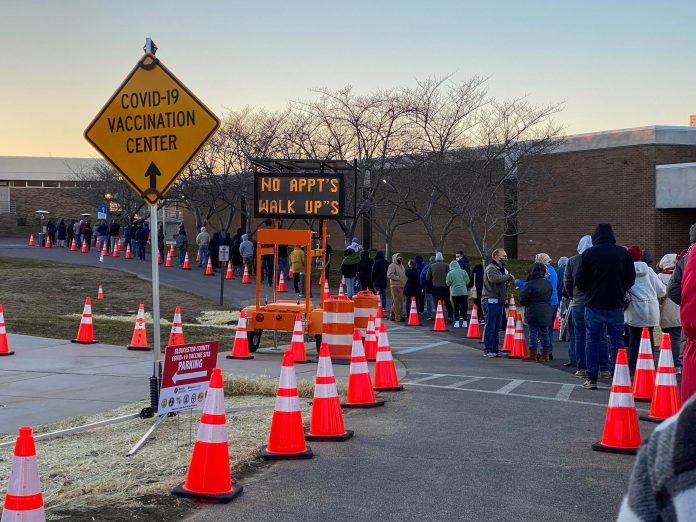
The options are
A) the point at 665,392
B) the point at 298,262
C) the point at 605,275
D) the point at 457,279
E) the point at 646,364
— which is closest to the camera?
the point at 665,392

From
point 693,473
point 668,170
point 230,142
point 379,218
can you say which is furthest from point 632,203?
point 693,473

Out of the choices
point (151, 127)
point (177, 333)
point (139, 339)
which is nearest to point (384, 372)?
point (151, 127)

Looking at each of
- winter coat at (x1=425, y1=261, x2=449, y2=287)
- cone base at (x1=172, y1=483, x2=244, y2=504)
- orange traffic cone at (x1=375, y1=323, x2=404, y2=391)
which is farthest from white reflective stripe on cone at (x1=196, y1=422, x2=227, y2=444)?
winter coat at (x1=425, y1=261, x2=449, y2=287)

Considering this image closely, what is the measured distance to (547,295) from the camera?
16.0 m

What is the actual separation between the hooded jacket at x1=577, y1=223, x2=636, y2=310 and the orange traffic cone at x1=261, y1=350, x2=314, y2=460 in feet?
18.1

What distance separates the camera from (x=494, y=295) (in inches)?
663

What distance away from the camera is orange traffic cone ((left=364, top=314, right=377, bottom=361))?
1533 centimetres

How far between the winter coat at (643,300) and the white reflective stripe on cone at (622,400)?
5.20 meters

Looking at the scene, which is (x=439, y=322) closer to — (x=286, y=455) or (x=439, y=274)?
(x=439, y=274)

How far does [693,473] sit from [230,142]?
4833 centimetres

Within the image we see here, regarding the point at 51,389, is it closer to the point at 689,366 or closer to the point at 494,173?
the point at 689,366

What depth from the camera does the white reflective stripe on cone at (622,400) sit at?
823 cm

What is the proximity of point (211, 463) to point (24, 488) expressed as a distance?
163 centimetres

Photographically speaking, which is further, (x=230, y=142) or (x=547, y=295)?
(x=230, y=142)
